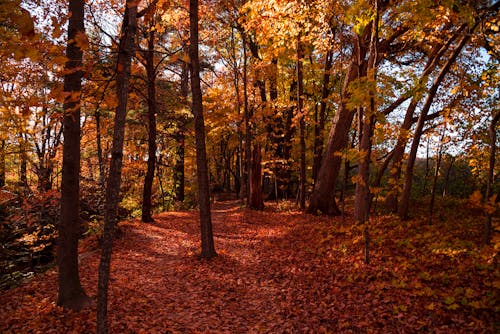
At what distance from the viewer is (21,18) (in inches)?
102

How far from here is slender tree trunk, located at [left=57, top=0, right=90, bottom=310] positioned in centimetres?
537

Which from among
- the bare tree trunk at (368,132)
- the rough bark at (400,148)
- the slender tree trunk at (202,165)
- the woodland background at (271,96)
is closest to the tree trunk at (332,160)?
the woodland background at (271,96)

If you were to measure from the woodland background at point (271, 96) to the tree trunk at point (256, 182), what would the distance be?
8 cm

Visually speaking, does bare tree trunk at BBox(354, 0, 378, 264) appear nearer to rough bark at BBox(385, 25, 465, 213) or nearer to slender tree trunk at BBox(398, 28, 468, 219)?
rough bark at BBox(385, 25, 465, 213)

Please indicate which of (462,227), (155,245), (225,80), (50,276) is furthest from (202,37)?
(462,227)

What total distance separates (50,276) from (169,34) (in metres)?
15.3

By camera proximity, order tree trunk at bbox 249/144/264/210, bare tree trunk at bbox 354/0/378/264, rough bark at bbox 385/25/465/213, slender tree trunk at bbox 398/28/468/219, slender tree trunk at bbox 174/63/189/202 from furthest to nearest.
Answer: slender tree trunk at bbox 174/63/189/202
tree trunk at bbox 249/144/264/210
rough bark at bbox 385/25/465/213
slender tree trunk at bbox 398/28/468/219
bare tree trunk at bbox 354/0/378/264

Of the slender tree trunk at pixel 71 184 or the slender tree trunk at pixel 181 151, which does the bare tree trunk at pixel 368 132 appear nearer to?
the slender tree trunk at pixel 71 184

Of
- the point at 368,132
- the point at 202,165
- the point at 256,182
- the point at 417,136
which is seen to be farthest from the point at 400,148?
the point at 256,182

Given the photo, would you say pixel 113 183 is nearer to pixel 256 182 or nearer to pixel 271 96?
pixel 256 182

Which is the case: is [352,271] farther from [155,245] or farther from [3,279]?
[3,279]

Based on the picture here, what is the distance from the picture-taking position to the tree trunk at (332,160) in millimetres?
12141

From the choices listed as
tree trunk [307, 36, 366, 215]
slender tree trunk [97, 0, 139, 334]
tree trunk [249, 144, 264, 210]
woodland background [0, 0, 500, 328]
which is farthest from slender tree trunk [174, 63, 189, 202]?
slender tree trunk [97, 0, 139, 334]

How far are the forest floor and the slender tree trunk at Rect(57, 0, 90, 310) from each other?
362 millimetres
